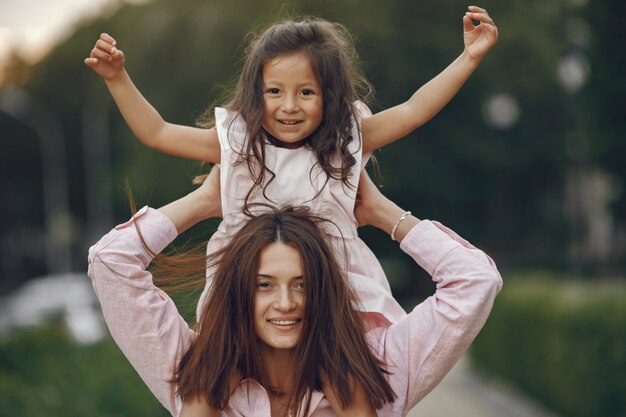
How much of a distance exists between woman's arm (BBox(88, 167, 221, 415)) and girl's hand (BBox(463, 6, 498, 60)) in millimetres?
955

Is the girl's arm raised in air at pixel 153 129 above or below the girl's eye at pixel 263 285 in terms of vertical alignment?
above

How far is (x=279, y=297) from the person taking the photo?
329 cm

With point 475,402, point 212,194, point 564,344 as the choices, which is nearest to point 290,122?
point 212,194

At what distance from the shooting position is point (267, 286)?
3332mm

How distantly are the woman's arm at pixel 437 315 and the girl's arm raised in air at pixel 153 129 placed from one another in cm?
61

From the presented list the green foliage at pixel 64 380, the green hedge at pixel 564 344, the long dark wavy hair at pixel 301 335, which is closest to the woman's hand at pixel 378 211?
the long dark wavy hair at pixel 301 335

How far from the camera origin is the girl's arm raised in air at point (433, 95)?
139 inches

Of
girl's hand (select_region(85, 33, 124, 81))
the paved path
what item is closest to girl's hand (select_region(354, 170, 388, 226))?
girl's hand (select_region(85, 33, 124, 81))

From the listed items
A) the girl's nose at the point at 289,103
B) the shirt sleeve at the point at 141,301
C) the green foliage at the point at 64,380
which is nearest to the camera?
the shirt sleeve at the point at 141,301

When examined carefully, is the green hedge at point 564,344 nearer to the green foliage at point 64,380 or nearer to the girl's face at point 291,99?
the green foliage at point 64,380

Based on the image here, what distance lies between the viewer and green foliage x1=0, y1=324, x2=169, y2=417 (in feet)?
25.9

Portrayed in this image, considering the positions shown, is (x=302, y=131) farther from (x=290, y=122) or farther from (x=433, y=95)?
(x=433, y=95)

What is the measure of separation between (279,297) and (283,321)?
68mm

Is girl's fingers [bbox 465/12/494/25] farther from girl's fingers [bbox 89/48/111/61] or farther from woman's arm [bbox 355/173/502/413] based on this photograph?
girl's fingers [bbox 89/48/111/61]
